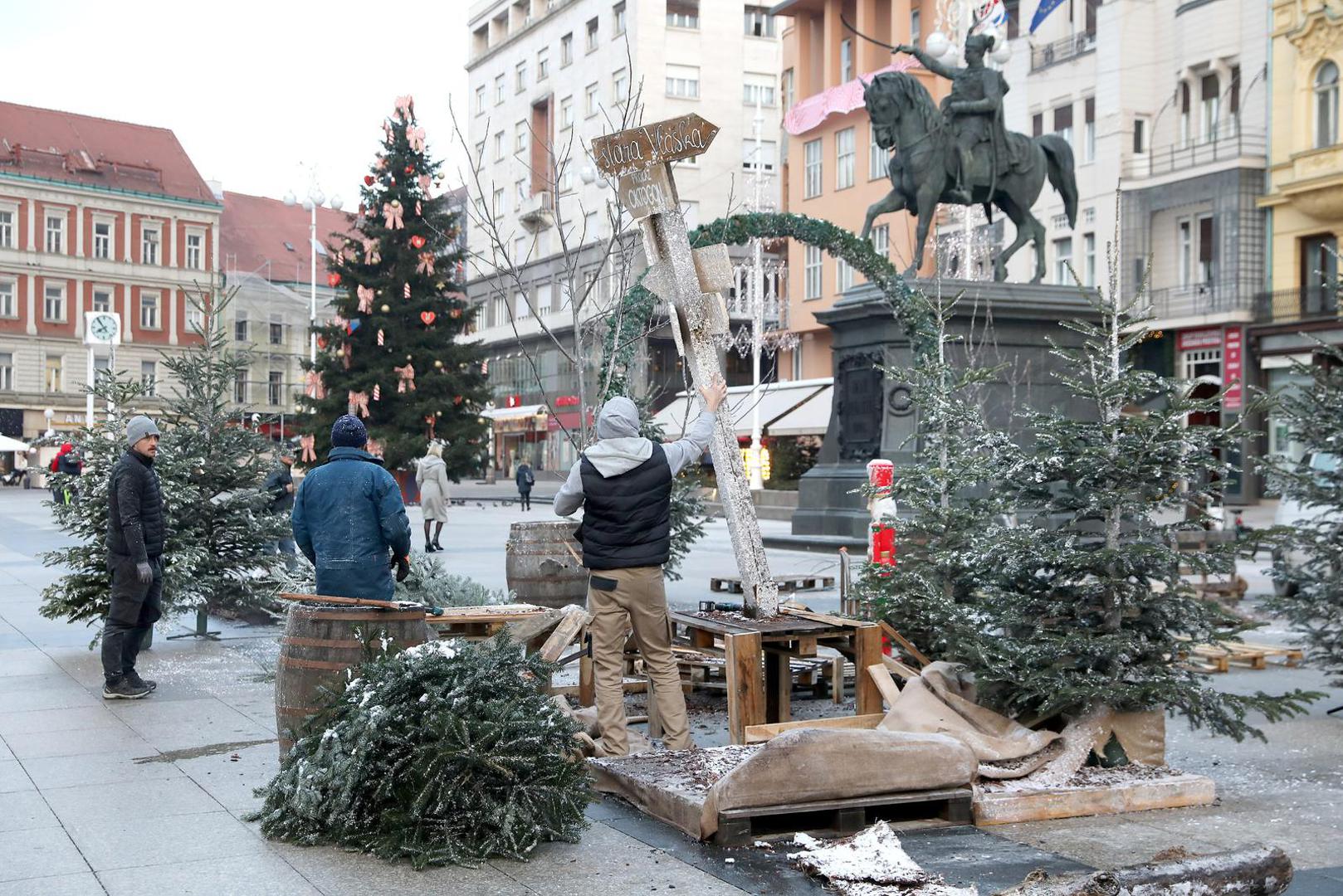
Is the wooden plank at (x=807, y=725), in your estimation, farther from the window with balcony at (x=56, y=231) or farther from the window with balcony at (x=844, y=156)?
the window with balcony at (x=56, y=231)

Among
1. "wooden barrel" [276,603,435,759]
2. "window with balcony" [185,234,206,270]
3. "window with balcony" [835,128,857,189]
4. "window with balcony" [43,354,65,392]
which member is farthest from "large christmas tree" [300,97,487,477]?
"window with balcony" [185,234,206,270]

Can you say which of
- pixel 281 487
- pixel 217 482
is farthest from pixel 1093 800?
pixel 281 487

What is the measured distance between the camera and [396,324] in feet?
136

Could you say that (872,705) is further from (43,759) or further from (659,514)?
(43,759)

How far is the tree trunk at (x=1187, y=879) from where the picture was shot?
4527mm

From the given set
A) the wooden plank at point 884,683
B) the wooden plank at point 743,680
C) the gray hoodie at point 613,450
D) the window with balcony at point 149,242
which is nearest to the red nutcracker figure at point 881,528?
the wooden plank at point 884,683

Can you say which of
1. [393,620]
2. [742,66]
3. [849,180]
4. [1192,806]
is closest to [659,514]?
[393,620]

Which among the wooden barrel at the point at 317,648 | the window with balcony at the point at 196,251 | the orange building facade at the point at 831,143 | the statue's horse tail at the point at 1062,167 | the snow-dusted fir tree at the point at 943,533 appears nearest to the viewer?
the wooden barrel at the point at 317,648

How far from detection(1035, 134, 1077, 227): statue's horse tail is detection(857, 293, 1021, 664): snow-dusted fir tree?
489 inches

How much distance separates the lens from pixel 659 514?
7043 mm

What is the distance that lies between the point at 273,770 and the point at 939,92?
47.7 meters

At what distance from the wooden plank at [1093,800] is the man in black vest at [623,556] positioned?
1.64 m

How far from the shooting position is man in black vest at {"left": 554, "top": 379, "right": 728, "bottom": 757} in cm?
694

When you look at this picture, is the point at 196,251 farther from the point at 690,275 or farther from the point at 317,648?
the point at 317,648
